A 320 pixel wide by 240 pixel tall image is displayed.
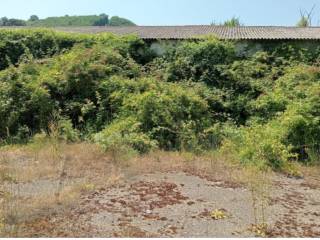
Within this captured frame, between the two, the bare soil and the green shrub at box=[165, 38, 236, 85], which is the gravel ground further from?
the green shrub at box=[165, 38, 236, 85]

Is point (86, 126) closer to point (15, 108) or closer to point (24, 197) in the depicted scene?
point (15, 108)

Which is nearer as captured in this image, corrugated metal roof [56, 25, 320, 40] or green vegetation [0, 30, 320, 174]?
green vegetation [0, 30, 320, 174]

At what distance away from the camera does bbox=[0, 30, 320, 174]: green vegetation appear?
31.1 ft

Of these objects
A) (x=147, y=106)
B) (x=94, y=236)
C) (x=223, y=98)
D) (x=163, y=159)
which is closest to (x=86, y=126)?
(x=147, y=106)

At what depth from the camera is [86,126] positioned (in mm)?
10961

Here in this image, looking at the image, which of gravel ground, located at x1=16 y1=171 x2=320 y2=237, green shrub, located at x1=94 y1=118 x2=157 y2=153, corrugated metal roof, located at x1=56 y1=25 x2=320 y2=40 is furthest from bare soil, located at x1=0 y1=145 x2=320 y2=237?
corrugated metal roof, located at x1=56 y1=25 x2=320 y2=40

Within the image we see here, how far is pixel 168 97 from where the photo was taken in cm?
1062

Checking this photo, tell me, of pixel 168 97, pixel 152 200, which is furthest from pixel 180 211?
pixel 168 97

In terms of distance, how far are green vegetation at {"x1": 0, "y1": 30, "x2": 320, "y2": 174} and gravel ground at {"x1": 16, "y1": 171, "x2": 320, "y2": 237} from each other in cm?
160

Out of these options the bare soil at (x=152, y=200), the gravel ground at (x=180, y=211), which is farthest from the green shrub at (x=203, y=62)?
the gravel ground at (x=180, y=211)

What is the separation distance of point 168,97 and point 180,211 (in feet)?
16.7

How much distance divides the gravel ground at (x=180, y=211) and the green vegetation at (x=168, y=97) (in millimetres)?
1599

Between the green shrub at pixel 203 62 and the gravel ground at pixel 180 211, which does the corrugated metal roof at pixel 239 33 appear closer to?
the green shrub at pixel 203 62

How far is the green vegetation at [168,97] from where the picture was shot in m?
9.48
